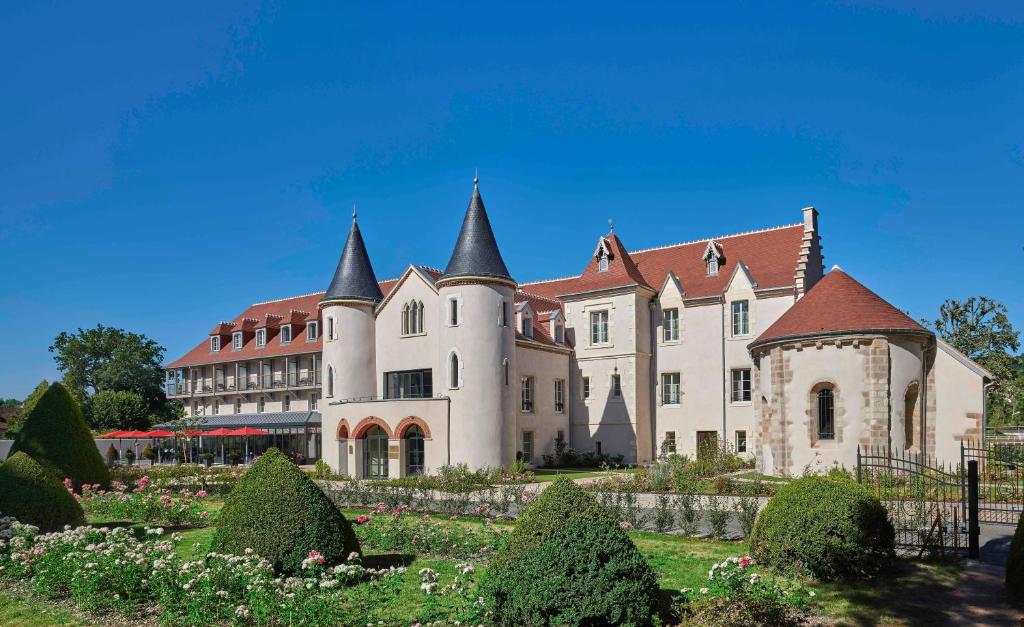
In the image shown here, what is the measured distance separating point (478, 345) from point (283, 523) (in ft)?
71.7

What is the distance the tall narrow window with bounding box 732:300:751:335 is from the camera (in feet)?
119

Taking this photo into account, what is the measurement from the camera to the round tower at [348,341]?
36000 millimetres

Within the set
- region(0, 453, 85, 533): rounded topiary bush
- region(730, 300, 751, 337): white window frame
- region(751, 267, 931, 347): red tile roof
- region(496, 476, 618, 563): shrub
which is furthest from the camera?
region(730, 300, 751, 337): white window frame

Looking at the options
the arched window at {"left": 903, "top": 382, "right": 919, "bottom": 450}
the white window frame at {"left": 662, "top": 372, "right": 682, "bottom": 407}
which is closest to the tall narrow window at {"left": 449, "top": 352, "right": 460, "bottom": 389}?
the white window frame at {"left": 662, "top": 372, "right": 682, "bottom": 407}

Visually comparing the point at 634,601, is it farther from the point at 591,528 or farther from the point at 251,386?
the point at 251,386

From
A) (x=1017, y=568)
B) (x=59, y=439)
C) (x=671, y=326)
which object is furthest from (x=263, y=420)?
(x=1017, y=568)

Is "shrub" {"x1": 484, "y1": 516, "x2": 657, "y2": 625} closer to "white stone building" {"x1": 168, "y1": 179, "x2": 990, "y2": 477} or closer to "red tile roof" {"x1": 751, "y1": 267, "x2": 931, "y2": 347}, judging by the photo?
"white stone building" {"x1": 168, "y1": 179, "x2": 990, "y2": 477}

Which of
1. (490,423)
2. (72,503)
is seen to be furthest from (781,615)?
(490,423)

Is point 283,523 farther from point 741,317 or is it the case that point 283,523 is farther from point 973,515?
point 741,317

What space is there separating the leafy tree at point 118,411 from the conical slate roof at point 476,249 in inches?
1581

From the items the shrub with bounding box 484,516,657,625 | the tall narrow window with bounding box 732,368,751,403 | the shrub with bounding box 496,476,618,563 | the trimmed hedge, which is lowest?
the trimmed hedge

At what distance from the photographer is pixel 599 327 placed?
3975 centimetres

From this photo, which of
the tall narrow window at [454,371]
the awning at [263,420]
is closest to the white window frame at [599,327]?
the tall narrow window at [454,371]

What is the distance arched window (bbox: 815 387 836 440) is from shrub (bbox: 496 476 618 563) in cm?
2130
